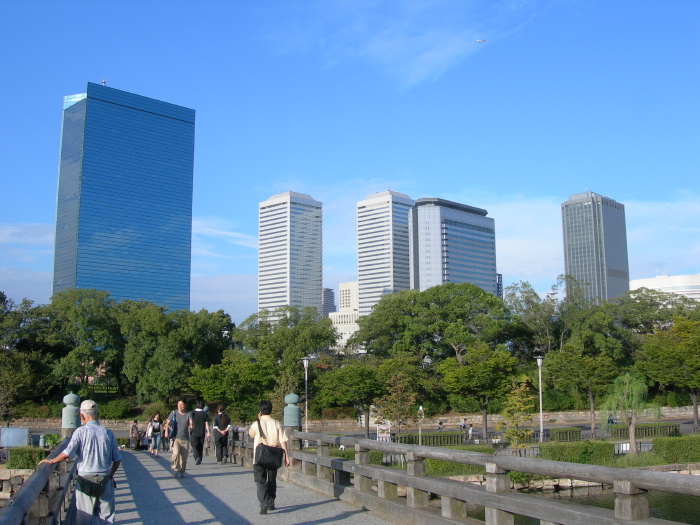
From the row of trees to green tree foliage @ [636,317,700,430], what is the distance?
10 cm

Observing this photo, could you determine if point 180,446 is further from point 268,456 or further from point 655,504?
point 655,504

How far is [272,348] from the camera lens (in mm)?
53219

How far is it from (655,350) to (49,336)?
151 feet

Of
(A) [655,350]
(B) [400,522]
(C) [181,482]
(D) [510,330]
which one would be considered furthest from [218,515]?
(D) [510,330]

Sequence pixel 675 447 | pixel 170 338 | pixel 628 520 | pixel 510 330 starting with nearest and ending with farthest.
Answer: pixel 628 520
pixel 675 447
pixel 170 338
pixel 510 330

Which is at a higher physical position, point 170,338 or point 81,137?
point 81,137

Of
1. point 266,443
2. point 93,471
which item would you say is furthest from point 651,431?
point 93,471

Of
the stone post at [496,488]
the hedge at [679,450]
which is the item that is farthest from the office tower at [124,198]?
the stone post at [496,488]

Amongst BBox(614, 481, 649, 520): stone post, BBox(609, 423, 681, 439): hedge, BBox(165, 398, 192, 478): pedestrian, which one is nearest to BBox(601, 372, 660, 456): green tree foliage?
BBox(609, 423, 681, 439): hedge

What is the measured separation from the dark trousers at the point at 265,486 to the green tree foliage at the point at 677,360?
36.7 meters

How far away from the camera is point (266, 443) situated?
350 inches

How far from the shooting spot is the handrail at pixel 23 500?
3.83 meters

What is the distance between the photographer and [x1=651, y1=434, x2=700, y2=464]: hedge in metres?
26.7

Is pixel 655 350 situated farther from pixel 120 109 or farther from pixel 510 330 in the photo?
pixel 120 109
